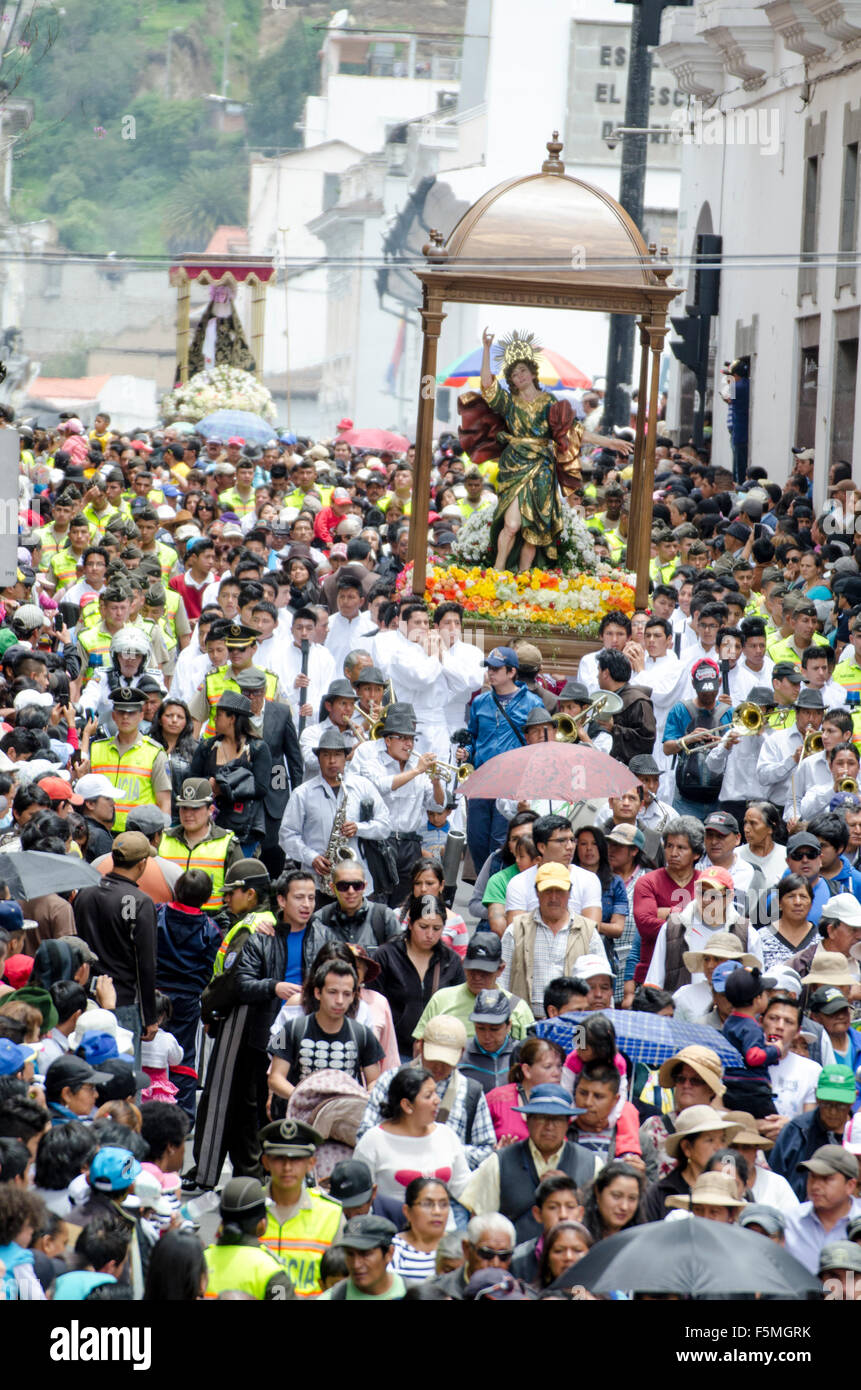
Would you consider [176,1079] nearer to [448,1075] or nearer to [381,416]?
[448,1075]

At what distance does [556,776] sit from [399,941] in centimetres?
141

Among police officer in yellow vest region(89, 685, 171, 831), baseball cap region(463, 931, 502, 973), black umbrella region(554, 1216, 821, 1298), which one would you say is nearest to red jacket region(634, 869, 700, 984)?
baseball cap region(463, 931, 502, 973)

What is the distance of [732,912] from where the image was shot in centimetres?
883

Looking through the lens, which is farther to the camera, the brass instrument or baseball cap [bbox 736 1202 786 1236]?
the brass instrument

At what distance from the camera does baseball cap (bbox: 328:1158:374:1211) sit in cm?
657

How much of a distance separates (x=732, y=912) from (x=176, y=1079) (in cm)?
231

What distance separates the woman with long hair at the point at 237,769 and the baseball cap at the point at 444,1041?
3.11m

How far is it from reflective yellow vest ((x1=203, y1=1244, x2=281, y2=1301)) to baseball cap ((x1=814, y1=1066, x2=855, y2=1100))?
1953 mm

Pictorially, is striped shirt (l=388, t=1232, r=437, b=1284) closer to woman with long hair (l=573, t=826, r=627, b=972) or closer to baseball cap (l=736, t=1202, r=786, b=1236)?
baseball cap (l=736, t=1202, r=786, b=1236)

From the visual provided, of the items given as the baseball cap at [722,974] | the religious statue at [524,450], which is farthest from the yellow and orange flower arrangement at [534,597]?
the baseball cap at [722,974]

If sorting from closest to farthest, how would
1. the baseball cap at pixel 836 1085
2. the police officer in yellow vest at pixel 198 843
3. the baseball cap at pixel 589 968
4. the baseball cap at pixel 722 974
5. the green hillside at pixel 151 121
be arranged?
1. the baseball cap at pixel 836 1085
2. the baseball cap at pixel 722 974
3. the baseball cap at pixel 589 968
4. the police officer in yellow vest at pixel 198 843
5. the green hillside at pixel 151 121

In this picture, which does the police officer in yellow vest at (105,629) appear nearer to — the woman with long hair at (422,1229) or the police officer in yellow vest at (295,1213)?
the police officer in yellow vest at (295,1213)

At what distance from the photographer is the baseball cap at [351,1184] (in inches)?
259
